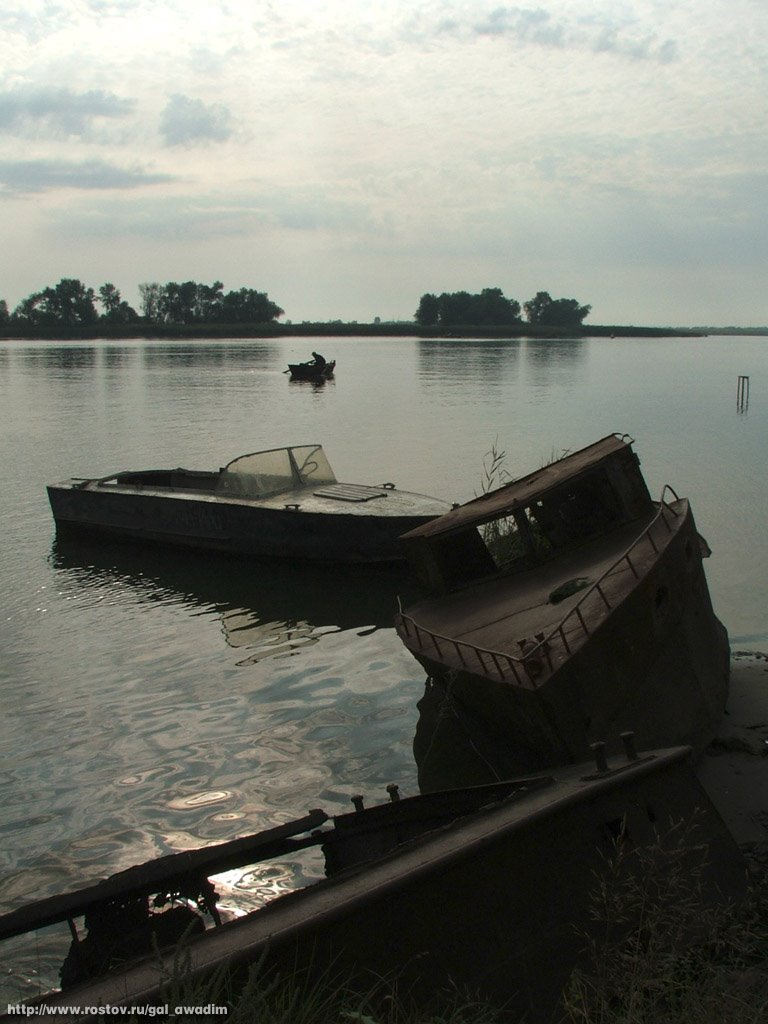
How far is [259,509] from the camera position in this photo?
63.4 ft

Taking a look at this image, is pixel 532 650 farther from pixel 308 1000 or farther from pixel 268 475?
pixel 268 475

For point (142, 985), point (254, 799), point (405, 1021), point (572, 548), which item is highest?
point (572, 548)

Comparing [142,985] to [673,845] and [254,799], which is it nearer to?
[673,845]

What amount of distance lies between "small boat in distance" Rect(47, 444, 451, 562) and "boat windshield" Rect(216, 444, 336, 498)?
0.02 meters

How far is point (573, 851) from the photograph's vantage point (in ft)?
19.6

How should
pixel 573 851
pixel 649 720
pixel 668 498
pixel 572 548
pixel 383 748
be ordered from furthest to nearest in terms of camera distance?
1. pixel 668 498
2. pixel 572 548
3. pixel 383 748
4. pixel 649 720
5. pixel 573 851

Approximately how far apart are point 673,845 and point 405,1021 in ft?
7.62

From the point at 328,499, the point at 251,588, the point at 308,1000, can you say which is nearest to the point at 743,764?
the point at 308,1000

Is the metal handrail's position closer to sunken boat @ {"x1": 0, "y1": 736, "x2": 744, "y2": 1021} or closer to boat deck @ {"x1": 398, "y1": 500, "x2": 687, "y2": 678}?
boat deck @ {"x1": 398, "y1": 500, "x2": 687, "y2": 678}

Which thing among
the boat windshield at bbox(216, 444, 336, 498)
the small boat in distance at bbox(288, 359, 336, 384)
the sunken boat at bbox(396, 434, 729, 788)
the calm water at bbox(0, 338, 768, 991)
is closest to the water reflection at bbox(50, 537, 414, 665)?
the calm water at bbox(0, 338, 768, 991)

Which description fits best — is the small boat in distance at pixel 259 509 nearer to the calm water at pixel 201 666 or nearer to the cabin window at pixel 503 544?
the calm water at pixel 201 666

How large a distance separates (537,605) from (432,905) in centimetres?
557

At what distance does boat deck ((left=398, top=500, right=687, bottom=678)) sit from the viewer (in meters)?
9.18

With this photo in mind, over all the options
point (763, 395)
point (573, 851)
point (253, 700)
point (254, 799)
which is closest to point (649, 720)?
point (573, 851)
